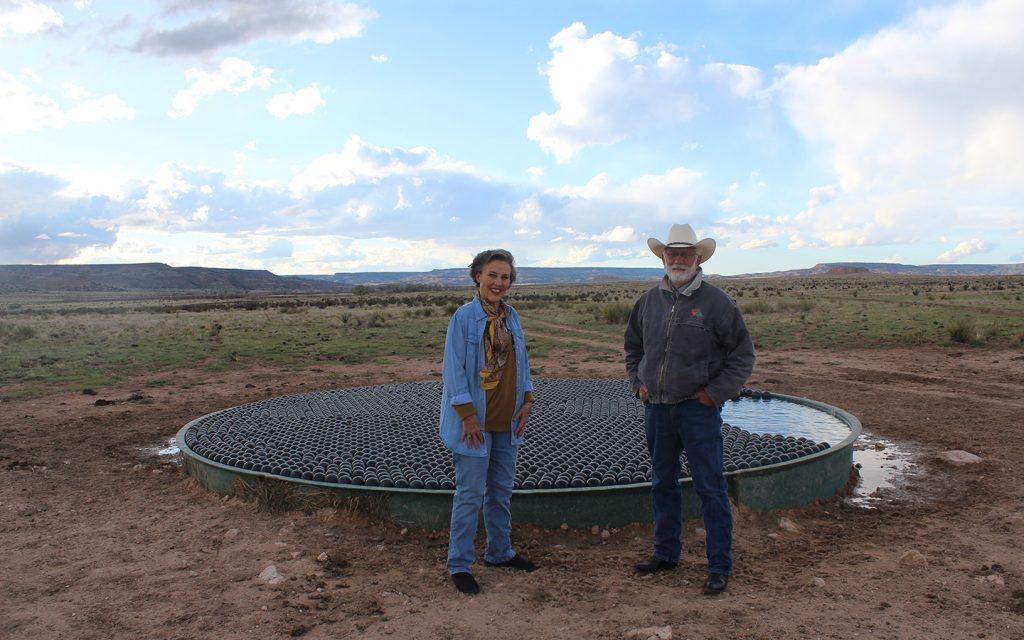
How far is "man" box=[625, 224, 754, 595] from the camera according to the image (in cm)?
387

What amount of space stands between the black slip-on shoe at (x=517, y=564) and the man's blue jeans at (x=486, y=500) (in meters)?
0.02

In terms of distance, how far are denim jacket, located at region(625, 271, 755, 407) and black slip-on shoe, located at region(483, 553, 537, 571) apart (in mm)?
1232

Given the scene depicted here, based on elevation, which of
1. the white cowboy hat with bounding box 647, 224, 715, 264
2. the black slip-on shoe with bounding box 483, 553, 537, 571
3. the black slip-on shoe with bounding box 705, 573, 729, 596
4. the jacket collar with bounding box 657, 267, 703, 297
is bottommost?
the black slip-on shoe with bounding box 483, 553, 537, 571

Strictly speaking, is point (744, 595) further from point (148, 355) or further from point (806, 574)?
point (148, 355)

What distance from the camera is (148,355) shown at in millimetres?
17438

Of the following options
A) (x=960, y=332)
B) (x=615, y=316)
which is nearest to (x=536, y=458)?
(x=960, y=332)

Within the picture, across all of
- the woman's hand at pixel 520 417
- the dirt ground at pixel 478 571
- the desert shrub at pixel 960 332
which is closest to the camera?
the dirt ground at pixel 478 571

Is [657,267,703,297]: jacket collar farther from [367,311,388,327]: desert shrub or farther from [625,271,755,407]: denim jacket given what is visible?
[367,311,388,327]: desert shrub

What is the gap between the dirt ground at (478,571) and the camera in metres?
3.56

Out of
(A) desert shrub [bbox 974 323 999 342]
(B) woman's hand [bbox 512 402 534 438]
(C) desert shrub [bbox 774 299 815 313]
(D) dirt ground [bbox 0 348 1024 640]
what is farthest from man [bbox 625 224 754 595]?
(C) desert shrub [bbox 774 299 815 313]

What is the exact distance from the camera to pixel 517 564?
4.26 m

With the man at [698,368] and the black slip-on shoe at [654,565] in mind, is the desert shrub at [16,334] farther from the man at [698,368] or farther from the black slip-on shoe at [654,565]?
the man at [698,368]

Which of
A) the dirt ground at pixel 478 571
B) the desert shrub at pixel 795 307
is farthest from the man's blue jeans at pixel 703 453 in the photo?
the desert shrub at pixel 795 307

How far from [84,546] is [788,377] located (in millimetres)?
10953
